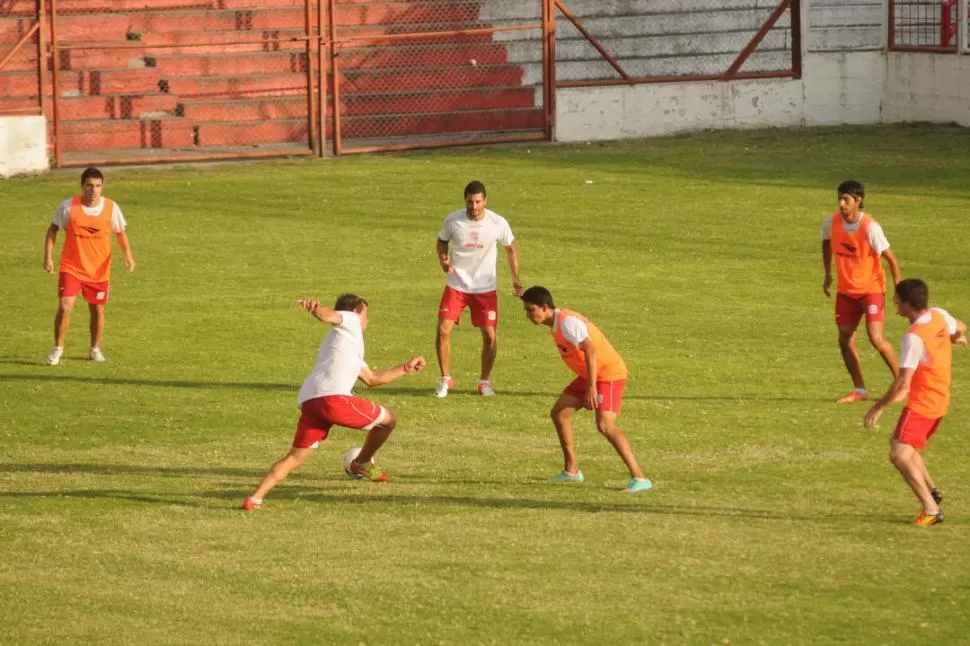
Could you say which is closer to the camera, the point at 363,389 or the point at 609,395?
the point at 609,395

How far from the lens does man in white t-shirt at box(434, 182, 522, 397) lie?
1631 centimetres

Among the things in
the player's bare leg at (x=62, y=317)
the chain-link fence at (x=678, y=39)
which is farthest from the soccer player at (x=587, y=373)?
the chain-link fence at (x=678, y=39)

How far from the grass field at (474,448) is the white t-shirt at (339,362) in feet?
2.94

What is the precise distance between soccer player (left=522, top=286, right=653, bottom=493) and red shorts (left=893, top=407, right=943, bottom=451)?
6.62 feet

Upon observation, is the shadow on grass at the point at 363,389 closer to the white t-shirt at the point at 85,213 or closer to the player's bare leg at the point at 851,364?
the player's bare leg at the point at 851,364

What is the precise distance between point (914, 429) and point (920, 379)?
1.11ft

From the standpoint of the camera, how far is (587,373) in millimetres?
12211

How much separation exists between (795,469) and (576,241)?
11319 mm

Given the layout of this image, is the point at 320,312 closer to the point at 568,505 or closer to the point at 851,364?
the point at 568,505

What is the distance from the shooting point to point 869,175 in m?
28.9

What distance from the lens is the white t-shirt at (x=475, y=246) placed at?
16406 mm

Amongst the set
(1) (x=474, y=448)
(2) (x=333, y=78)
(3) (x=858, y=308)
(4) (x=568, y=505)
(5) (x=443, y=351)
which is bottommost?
(4) (x=568, y=505)

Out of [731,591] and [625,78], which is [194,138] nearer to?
[625,78]

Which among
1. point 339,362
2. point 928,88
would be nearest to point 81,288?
point 339,362
